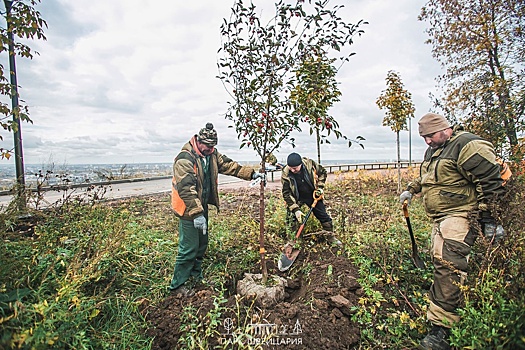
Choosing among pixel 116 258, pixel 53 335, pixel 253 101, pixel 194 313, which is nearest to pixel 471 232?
pixel 253 101

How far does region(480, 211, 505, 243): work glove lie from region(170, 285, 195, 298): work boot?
3038mm

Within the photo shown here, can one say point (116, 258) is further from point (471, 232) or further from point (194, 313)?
point (471, 232)

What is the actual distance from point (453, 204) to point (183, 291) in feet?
9.77

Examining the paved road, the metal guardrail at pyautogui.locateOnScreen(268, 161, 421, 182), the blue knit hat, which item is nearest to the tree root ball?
the blue knit hat

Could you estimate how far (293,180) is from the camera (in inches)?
171

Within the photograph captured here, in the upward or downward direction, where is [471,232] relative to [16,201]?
downward

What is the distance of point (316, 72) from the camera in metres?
2.78

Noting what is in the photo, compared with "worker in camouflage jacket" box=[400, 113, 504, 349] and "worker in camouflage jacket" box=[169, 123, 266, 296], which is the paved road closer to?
"worker in camouflage jacket" box=[169, 123, 266, 296]

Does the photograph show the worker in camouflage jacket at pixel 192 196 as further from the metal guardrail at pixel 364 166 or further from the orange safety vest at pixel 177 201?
the metal guardrail at pixel 364 166

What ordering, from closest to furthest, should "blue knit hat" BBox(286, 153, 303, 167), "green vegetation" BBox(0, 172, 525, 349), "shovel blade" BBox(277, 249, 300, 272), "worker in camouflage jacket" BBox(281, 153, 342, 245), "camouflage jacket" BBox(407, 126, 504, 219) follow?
"green vegetation" BBox(0, 172, 525, 349), "camouflage jacket" BBox(407, 126, 504, 219), "shovel blade" BBox(277, 249, 300, 272), "blue knit hat" BBox(286, 153, 303, 167), "worker in camouflage jacket" BBox(281, 153, 342, 245)

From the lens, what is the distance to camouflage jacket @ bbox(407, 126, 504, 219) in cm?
243

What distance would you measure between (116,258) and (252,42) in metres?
3.01

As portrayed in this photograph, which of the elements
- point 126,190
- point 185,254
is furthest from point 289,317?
point 126,190

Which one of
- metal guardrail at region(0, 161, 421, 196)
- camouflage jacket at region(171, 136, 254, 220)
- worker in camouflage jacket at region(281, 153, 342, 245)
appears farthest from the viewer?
metal guardrail at region(0, 161, 421, 196)
